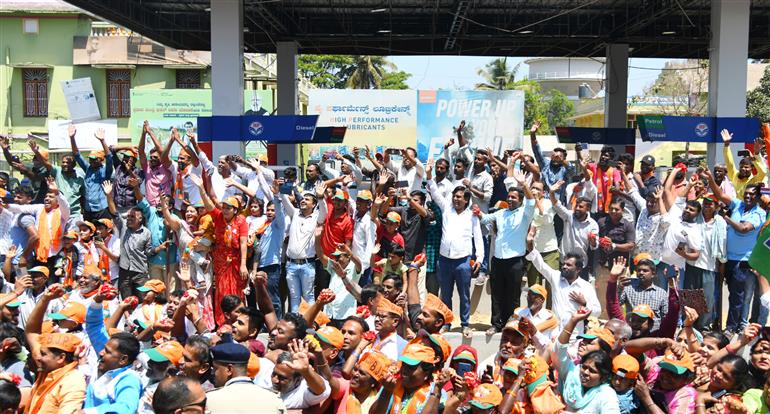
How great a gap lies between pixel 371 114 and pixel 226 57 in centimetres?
1363

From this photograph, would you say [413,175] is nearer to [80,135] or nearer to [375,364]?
[375,364]

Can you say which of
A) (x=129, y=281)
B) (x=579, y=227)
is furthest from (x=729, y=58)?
(x=129, y=281)

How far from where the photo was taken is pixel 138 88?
3397 centimetres

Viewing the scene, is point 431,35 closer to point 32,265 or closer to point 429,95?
point 429,95

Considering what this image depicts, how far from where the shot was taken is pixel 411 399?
5.34 meters

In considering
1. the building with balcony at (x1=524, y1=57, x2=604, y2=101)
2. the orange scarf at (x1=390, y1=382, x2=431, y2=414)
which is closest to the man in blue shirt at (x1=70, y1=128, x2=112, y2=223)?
the orange scarf at (x1=390, y1=382, x2=431, y2=414)

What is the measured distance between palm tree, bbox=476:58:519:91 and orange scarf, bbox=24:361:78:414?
6107 cm

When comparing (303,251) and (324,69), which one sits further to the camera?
(324,69)

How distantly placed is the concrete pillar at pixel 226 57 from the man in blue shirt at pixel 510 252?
7241mm

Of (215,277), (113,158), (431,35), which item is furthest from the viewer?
(431,35)

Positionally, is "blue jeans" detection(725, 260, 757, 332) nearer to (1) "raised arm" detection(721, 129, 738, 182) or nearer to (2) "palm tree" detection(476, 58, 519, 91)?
(1) "raised arm" detection(721, 129, 738, 182)

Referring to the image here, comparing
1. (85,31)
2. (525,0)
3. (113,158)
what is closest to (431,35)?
(525,0)

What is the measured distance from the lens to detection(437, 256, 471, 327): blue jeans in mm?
9586

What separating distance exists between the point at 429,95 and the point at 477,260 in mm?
19052
